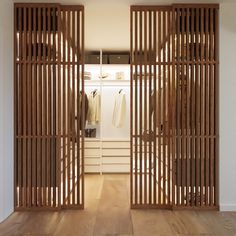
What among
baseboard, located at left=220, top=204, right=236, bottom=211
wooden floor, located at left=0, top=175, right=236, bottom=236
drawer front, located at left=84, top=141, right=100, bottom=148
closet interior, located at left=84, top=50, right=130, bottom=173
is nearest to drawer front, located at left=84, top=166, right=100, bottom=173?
closet interior, located at left=84, top=50, right=130, bottom=173

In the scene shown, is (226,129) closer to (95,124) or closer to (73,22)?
(73,22)

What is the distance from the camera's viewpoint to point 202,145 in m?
4.30

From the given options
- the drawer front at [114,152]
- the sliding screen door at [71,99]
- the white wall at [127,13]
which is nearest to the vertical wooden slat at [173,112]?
the white wall at [127,13]

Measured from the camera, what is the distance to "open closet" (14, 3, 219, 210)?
4277mm

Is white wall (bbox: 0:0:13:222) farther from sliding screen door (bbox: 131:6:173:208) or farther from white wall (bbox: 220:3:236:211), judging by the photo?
white wall (bbox: 220:3:236:211)

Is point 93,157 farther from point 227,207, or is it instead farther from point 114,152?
point 227,207

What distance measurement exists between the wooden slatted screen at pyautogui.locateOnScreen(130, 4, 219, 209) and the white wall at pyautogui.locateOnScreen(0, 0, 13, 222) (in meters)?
1.58

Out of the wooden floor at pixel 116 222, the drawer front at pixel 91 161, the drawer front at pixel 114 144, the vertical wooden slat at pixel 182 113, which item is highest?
the vertical wooden slat at pixel 182 113

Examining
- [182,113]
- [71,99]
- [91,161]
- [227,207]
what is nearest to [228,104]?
[182,113]

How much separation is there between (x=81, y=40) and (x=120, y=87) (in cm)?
326

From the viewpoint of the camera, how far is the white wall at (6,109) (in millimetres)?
3842

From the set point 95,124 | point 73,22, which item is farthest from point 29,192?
point 95,124

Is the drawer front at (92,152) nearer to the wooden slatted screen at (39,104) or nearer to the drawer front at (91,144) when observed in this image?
the drawer front at (91,144)

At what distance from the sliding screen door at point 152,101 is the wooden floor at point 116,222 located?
12.9 inches
